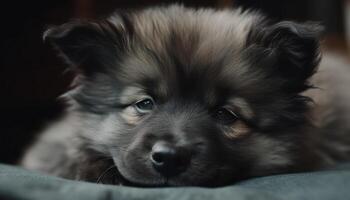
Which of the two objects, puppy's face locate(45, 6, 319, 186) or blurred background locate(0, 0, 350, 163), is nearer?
puppy's face locate(45, 6, 319, 186)

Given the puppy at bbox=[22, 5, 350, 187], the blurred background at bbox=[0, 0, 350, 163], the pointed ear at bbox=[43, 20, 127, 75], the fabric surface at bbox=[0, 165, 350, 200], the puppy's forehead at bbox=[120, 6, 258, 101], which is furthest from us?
the blurred background at bbox=[0, 0, 350, 163]

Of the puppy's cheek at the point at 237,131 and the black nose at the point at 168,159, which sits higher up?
the black nose at the point at 168,159

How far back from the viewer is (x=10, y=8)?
337 cm

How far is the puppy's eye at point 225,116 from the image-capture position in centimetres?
198

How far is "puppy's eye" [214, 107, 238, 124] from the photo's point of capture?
198 cm

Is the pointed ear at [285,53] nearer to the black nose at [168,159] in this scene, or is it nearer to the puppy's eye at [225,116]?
the puppy's eye at [225,116]

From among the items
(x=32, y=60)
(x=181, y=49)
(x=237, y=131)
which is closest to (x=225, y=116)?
(x=237, y=131)

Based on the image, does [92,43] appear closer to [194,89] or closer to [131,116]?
[131,116]

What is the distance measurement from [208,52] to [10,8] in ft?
5.92

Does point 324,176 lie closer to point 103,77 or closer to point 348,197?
point 348,197

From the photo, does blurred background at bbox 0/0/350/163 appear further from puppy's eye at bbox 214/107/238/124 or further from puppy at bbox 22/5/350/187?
puppy's eye at bbox 214/107/238/124

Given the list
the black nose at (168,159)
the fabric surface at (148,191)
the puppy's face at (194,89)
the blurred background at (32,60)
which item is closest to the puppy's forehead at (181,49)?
the puppy's face at (194,89)

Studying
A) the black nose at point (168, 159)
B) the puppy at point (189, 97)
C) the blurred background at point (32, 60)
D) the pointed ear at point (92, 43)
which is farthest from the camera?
the blurred background at point (32, 60)

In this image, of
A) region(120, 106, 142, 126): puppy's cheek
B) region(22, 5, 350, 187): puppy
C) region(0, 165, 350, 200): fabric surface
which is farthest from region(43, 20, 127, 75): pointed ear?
region(0, 165, 350, 200): fabric surface
